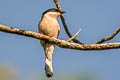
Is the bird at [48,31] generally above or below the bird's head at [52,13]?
below

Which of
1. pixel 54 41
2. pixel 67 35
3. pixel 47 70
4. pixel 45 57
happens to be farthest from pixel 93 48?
pixel 45 57

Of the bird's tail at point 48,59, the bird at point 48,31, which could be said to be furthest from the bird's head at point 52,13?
the bird's tail at point 48,59

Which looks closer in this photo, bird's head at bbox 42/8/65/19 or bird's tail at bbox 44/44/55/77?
bird's tail at bbox 44/44/55/77

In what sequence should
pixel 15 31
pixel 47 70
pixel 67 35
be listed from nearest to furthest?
pixel 15 31 < pixel 67 35 < pixel 47 70

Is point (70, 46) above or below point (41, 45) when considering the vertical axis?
below

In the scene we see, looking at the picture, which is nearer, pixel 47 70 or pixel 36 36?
pixel 36 36

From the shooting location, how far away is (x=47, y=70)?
6.54m

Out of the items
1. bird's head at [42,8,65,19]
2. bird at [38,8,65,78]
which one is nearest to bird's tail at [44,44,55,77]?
bird at [38,8,65,78]

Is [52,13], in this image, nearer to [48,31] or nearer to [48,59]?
[48,31]

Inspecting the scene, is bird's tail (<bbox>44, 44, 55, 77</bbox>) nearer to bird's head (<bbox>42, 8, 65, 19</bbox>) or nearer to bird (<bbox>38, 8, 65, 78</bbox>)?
bird (<bbox>38, 8, 65, 78</bbox>)

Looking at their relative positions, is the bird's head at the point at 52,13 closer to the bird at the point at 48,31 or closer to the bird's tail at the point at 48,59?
the bird at the point at 48,31

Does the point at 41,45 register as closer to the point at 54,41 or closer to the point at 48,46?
the point at 48,46

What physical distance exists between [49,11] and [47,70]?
5.84 feet

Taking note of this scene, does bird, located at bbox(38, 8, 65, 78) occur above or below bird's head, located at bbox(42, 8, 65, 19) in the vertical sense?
below
